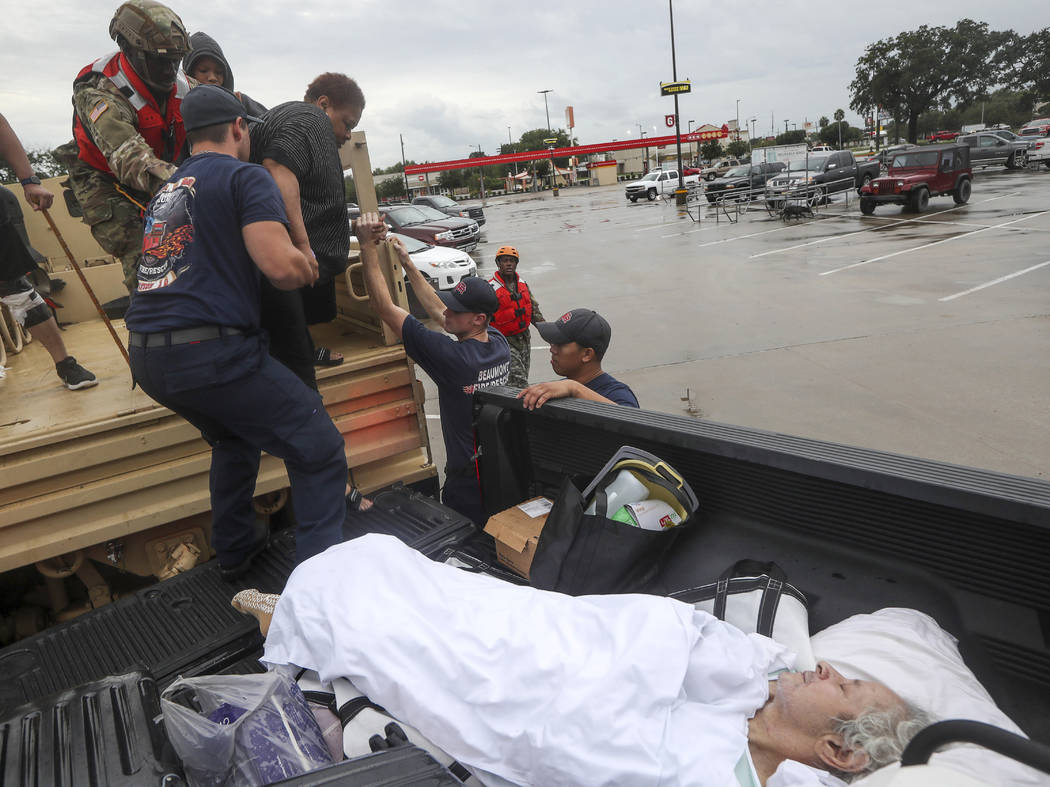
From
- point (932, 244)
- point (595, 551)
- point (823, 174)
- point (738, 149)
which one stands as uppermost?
point (738, 149)

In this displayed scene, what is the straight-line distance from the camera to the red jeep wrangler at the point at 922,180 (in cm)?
1680

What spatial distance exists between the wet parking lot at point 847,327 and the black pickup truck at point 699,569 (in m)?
2.79

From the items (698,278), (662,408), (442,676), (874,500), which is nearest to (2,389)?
(442,676)

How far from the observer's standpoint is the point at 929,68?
46938mm

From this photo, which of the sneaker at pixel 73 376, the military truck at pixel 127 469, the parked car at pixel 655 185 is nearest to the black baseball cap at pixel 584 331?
the military truck at pixel 127 469

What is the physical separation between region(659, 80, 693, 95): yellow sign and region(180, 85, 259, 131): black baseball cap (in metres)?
25.5

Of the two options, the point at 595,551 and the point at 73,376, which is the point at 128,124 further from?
the point at 595,551

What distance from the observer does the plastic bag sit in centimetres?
132

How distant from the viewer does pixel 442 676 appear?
1.41 metres

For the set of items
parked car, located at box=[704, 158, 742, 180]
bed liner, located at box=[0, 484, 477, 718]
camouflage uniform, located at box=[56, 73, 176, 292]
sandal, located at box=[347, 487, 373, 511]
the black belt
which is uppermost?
parked car, located at box=[704, 158, 742, 180]

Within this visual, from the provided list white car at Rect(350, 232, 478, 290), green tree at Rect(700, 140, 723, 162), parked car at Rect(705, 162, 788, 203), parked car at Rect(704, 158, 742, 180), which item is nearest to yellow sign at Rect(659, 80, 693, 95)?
parked car at Rect(705, 162, 788, 203)

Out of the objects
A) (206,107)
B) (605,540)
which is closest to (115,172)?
(206,107)

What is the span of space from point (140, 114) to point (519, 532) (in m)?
2.38

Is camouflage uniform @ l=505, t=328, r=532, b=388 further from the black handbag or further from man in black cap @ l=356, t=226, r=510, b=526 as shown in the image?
the black handbag
